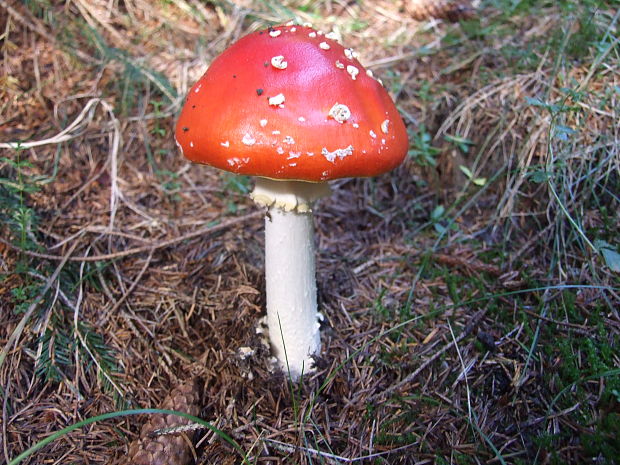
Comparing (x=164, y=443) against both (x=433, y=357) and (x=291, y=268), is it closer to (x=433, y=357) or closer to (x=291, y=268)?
(x=291, y=268)

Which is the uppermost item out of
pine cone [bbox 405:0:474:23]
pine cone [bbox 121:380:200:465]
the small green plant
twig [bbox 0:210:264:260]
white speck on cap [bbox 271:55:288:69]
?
white speck on cap [bbox 271:55:288:69]

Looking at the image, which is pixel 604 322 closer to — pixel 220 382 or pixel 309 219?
pixel 309 219

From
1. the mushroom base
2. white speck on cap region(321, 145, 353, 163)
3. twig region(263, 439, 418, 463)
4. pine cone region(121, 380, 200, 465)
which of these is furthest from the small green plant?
pine cone region(121, 380, 200, 465)

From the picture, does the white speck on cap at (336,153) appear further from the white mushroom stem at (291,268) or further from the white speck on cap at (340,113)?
the white mushroom stem at (291,268)

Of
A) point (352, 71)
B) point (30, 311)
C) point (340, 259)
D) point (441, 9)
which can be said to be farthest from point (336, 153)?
point (441, 9)

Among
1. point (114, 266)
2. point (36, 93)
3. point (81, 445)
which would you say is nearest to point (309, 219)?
point (114, 266)

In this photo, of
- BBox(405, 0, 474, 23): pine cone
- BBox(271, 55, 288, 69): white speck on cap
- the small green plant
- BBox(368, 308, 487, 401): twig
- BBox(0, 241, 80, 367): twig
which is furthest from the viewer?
BBox(405, 0, 474, 23): pine cone

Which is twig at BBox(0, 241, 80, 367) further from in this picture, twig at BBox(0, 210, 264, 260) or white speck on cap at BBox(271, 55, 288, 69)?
white speck on cap at BBox(271, 55, 288, 69)

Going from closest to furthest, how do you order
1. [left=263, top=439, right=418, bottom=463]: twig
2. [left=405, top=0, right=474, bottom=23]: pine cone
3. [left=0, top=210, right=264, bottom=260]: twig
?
[left=263, top=439, right=418, bottom=463]: twig → [left=0, top=210, right=264, bottom=260]: twig → [left=405, top=0, right=474, bottom=23]: pine cone
